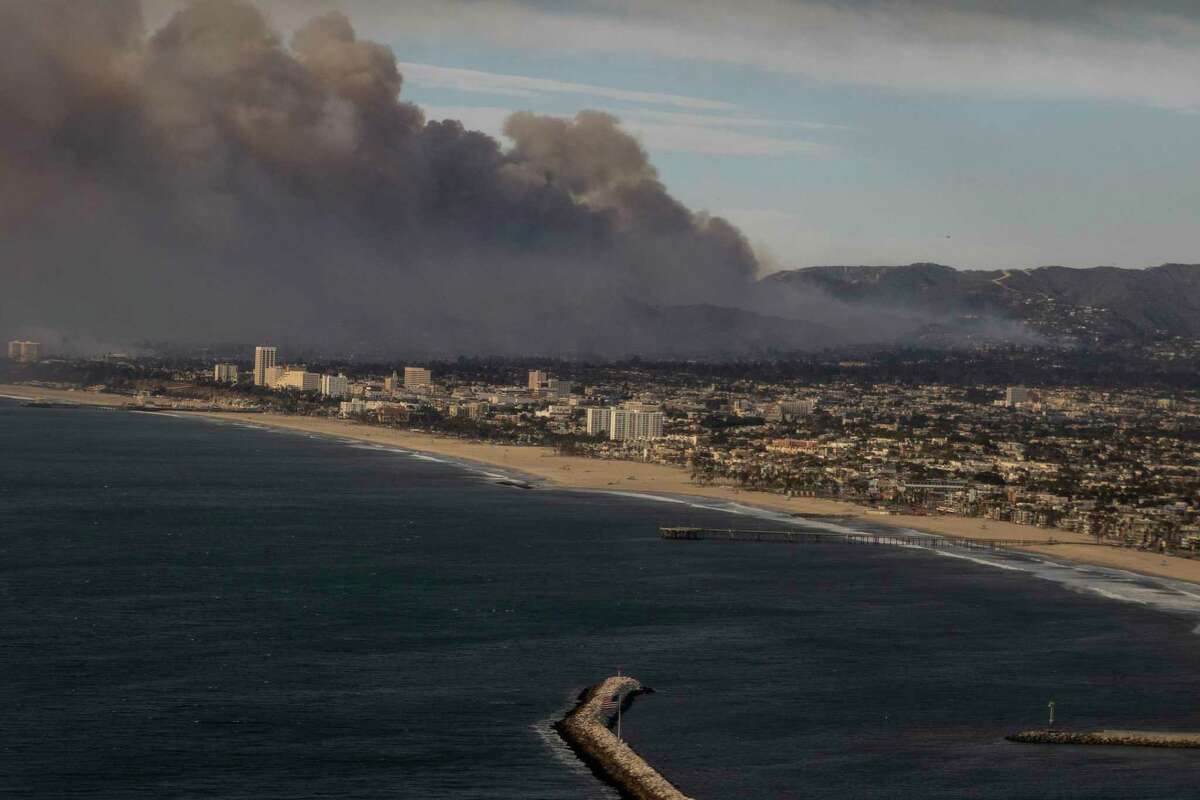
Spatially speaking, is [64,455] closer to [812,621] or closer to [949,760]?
[812,621]

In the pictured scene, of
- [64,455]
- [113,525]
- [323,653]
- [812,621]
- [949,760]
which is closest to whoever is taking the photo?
[949,760]

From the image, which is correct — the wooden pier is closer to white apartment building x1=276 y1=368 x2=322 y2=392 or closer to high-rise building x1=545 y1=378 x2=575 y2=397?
high-rise building x1=545 y1=378 x2=575 y2=397

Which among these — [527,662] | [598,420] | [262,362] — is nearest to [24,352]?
[262,362]

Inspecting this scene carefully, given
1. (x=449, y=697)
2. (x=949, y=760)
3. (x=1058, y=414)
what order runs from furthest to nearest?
1. (x=1058, y=414)
2. (x=449, y=697)
3. (x=949, y=760)

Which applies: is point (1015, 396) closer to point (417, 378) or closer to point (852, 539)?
point (417, 378)

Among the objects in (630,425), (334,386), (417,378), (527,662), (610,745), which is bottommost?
(610,745)

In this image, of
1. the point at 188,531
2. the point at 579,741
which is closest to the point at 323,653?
the point at 579,741
